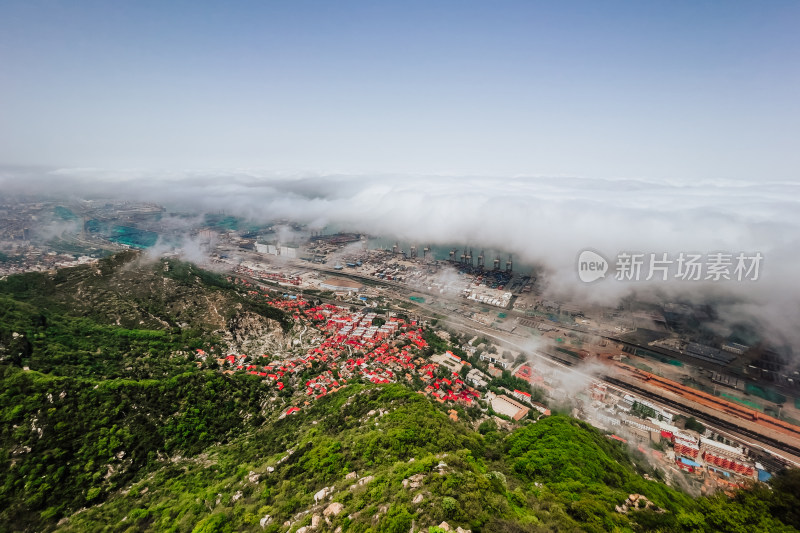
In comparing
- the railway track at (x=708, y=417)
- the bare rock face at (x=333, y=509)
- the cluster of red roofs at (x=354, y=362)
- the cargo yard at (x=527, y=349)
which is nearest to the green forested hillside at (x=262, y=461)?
the bare rock face at (x=333, y=509)

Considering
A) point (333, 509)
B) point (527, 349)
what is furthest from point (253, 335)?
point (527, 349)

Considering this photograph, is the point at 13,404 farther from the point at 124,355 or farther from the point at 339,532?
the point at 339,532

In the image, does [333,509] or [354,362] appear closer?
[333,509]

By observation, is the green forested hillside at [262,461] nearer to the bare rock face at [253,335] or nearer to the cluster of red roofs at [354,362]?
the cluster of red roofs at [354,362]

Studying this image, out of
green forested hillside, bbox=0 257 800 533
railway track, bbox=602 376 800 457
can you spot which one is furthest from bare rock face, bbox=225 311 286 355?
railway track, bbox=602 376 800 457

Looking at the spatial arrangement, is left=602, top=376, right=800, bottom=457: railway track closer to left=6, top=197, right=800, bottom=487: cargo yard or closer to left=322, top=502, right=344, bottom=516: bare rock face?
left=6, top=197, right=800, bottom=487: cargo yard

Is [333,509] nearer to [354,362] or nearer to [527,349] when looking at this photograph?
[354,362]
